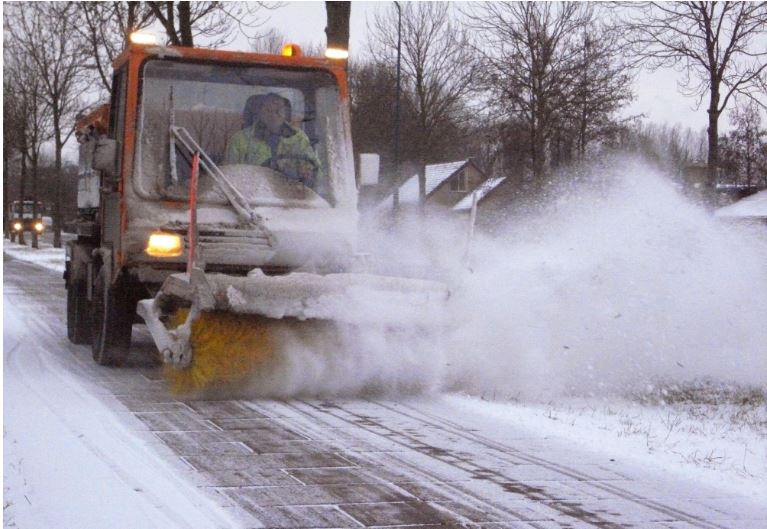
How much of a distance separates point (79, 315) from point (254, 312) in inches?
175

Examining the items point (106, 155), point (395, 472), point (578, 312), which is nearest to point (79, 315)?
point (106, 155)

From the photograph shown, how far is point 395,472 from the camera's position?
5590 mm

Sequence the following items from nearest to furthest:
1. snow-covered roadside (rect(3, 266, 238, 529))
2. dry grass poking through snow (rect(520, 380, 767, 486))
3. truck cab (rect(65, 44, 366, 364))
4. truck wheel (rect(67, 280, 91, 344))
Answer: snow-covered roadside (rect(3, 266, 238, 529))
dry grass poking through snow (rect(520, 380, 767, 486))
truck cab (rect(65, 44, 366, 364))
truck wheel (rect(67, 280, 91, 344))

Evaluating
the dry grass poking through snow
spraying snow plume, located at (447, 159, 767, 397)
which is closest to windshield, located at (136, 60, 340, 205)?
spraying snow plume, located at (447, 159, 767, 397)

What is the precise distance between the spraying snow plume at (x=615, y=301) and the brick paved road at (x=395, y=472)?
2.90ft

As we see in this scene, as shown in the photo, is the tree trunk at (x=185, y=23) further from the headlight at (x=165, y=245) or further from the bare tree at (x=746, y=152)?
the bare tree at (x=746, y=152)

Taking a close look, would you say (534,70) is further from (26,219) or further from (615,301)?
(26,219)

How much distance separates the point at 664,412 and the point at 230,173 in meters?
3.78

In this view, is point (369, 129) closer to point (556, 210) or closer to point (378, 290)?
point (556, 210)

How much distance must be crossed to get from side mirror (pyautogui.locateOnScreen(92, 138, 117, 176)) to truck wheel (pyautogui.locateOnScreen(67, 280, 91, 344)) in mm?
2560

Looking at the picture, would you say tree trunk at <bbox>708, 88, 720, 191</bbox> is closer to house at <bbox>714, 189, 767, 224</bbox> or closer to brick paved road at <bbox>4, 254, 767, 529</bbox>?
house at <bbox>714, 189, 767, 224</bbox>

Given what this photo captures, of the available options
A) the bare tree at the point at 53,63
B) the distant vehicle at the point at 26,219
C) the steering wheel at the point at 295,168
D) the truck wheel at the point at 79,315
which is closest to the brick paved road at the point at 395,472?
the steering wheel at the point at 295,168

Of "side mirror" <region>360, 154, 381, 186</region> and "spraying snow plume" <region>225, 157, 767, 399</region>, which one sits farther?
"side mirror" <region>360, 154, 381, 186</region>

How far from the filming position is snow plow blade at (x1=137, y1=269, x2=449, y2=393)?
7129 mm
